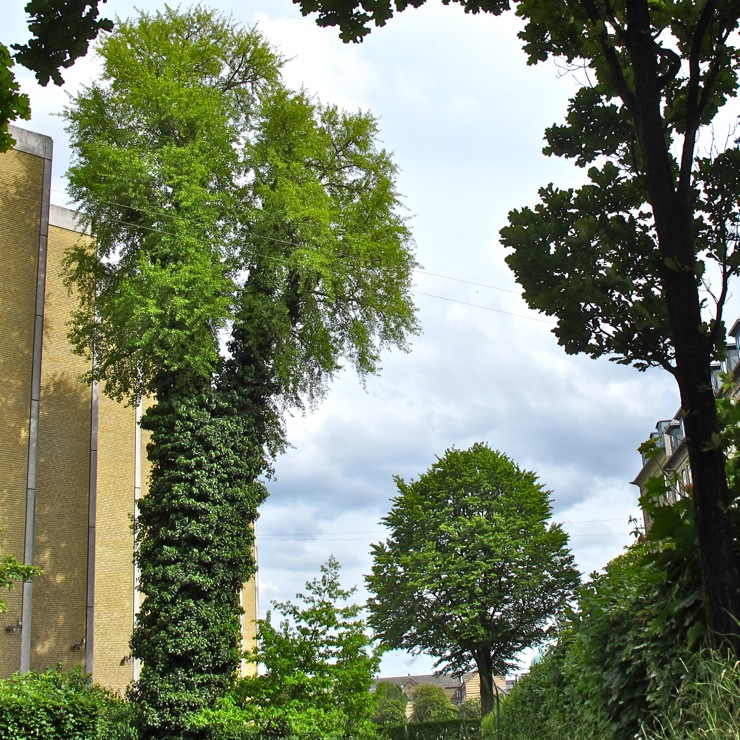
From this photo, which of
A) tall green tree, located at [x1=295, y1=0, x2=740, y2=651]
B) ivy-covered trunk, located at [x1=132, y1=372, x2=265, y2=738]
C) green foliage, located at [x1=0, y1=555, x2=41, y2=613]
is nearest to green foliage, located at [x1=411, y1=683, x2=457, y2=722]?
ivy-covered trunk, located at [x1=132, y1=372, x2=265, y2=738]

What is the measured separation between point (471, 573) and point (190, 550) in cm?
1784

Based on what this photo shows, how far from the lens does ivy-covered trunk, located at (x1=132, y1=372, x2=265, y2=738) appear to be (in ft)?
60.5

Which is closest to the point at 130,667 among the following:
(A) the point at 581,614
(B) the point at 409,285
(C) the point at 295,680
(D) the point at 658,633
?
(C) the point at 295,680

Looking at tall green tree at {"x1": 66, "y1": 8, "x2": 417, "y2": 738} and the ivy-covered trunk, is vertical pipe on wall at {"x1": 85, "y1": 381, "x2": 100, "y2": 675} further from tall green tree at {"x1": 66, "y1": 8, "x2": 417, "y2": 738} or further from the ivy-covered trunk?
the ivy-covered trunk

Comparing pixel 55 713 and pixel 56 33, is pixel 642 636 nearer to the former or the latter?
pixel 56 33

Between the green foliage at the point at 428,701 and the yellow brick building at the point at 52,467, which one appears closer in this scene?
the yellow brick building at the point at 52,467

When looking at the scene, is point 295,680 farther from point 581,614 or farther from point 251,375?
point 581,614

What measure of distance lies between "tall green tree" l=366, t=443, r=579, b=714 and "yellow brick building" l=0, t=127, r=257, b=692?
43.2 ft

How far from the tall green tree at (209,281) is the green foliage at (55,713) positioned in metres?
0.74

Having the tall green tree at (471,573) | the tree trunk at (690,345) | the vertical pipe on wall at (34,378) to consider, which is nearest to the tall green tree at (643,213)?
the tree trunk at (690,345)

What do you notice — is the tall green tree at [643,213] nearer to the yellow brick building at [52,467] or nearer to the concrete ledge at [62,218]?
the yellow brick building at [52,467]

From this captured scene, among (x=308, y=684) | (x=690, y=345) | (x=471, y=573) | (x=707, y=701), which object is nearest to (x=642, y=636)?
(x=707, y=701)

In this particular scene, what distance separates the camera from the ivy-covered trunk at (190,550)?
60.5 feet

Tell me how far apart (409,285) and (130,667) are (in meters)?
14.6
